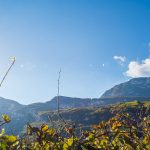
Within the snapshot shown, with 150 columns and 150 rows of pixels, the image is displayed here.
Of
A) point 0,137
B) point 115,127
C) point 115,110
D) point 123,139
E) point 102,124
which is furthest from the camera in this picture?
point 115,110

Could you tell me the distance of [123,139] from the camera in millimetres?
5371

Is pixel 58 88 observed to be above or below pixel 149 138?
above

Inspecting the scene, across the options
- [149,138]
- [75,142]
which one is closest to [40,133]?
[75,142]

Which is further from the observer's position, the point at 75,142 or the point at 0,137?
the point at 75,142

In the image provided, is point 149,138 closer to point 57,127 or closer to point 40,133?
point 57,127

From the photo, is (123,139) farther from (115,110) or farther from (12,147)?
(115,110)

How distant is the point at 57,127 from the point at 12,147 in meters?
0.94

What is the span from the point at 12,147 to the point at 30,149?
434 millimetres

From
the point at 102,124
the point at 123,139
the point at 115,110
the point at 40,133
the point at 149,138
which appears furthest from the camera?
the point at 115,110

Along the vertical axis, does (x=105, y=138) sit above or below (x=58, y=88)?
below

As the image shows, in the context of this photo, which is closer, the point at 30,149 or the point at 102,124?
the point at 30,149

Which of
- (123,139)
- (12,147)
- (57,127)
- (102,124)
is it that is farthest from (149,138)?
(12,147)

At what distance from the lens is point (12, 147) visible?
3.60m

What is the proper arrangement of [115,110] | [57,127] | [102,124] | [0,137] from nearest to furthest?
[0,137]
[57,127]
[102,124]
[115,110]
